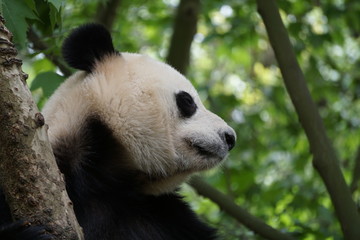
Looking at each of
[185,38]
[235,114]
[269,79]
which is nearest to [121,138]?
[185,38]

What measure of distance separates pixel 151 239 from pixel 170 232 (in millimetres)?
185

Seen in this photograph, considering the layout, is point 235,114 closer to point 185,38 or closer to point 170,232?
point 185,38

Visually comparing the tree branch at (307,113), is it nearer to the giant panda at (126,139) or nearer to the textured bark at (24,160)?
the giant panda at (126,139)

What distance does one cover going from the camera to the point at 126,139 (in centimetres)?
304

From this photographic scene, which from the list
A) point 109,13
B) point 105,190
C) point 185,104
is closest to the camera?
point 105,190

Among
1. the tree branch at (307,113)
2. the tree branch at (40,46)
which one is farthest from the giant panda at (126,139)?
the tree branch at (307,113)

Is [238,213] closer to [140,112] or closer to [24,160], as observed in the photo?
[140,112]

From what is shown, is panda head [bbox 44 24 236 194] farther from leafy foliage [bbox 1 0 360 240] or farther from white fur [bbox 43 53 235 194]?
leafy foliage [bbox 1 0 360 240]

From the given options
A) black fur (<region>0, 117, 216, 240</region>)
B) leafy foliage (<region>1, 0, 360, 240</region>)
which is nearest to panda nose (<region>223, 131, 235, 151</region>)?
black fur (<region>0, 117, 216, 240</region>)

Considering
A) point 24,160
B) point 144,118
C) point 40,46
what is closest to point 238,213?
point 144,118

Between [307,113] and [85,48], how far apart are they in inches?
65.7

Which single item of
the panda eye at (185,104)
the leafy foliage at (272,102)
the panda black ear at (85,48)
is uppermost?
the panda black ear at (85,48)

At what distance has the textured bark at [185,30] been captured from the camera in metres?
5.88

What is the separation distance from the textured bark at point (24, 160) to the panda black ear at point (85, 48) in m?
1.01
